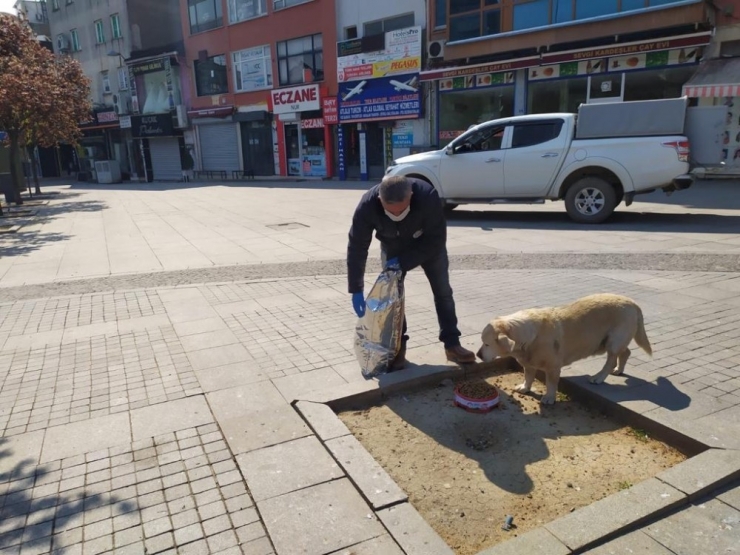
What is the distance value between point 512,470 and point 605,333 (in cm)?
129

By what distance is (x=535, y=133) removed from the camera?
11125 mm

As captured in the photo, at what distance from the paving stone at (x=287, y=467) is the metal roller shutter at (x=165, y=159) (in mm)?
34985

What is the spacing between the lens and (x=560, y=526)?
99.8 inches

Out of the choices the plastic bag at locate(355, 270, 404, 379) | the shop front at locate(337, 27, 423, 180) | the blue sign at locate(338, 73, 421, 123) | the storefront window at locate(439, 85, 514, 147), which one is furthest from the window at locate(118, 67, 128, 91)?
the plastic bag at locate(355, 270, 404, 379)

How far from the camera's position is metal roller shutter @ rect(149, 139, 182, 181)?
3569 cm

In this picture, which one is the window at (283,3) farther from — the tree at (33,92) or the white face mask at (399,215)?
the white face mask at (399,215)

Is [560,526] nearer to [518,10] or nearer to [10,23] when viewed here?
[518,10]

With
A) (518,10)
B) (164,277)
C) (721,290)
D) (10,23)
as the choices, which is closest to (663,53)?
(518,10)

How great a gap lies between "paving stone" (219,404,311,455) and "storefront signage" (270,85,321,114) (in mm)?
24573

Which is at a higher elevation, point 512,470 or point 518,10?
point 518,10

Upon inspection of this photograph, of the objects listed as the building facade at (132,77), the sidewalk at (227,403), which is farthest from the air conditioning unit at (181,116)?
the sidewalk at (227,403)

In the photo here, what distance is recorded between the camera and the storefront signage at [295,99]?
26547 mm

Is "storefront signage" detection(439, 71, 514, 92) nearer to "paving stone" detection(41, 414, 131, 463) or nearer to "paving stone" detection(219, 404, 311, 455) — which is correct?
"paving stone" detection(219, 404, 311, 455)

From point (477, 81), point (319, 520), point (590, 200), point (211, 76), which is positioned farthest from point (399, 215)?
point (211, 76)
